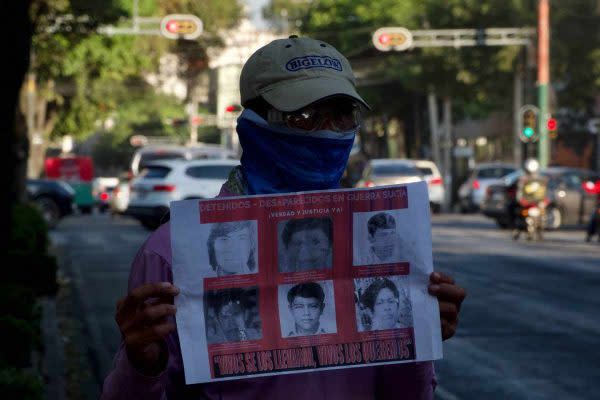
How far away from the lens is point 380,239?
2869 mm

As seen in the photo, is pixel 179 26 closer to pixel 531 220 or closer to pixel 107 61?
pixel 107 61

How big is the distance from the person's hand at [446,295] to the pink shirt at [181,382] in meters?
0.18

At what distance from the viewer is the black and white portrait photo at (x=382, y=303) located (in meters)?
2.85

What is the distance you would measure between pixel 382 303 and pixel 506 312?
11.8 m

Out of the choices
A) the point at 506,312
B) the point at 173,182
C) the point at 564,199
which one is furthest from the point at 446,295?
the point at 564,199

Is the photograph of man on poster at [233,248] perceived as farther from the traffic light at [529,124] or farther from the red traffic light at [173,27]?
the traffic light at [529,124]

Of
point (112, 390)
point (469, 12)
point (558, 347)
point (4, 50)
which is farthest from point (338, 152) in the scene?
point (469, 12)

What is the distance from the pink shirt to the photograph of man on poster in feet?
0.37

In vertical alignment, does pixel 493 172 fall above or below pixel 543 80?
below

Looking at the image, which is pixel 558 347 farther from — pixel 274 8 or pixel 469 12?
pixel 274 8

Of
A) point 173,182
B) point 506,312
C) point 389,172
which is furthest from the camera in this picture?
point 389,172

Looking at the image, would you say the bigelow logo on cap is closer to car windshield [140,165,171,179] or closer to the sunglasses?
the sunglasses

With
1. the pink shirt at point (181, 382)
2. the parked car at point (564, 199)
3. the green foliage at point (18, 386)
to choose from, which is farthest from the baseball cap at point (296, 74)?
the parked car at point (564, 199)

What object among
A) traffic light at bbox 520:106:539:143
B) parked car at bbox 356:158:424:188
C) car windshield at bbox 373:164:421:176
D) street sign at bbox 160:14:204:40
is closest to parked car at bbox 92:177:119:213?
street sign at bbox 160:14:204:40
